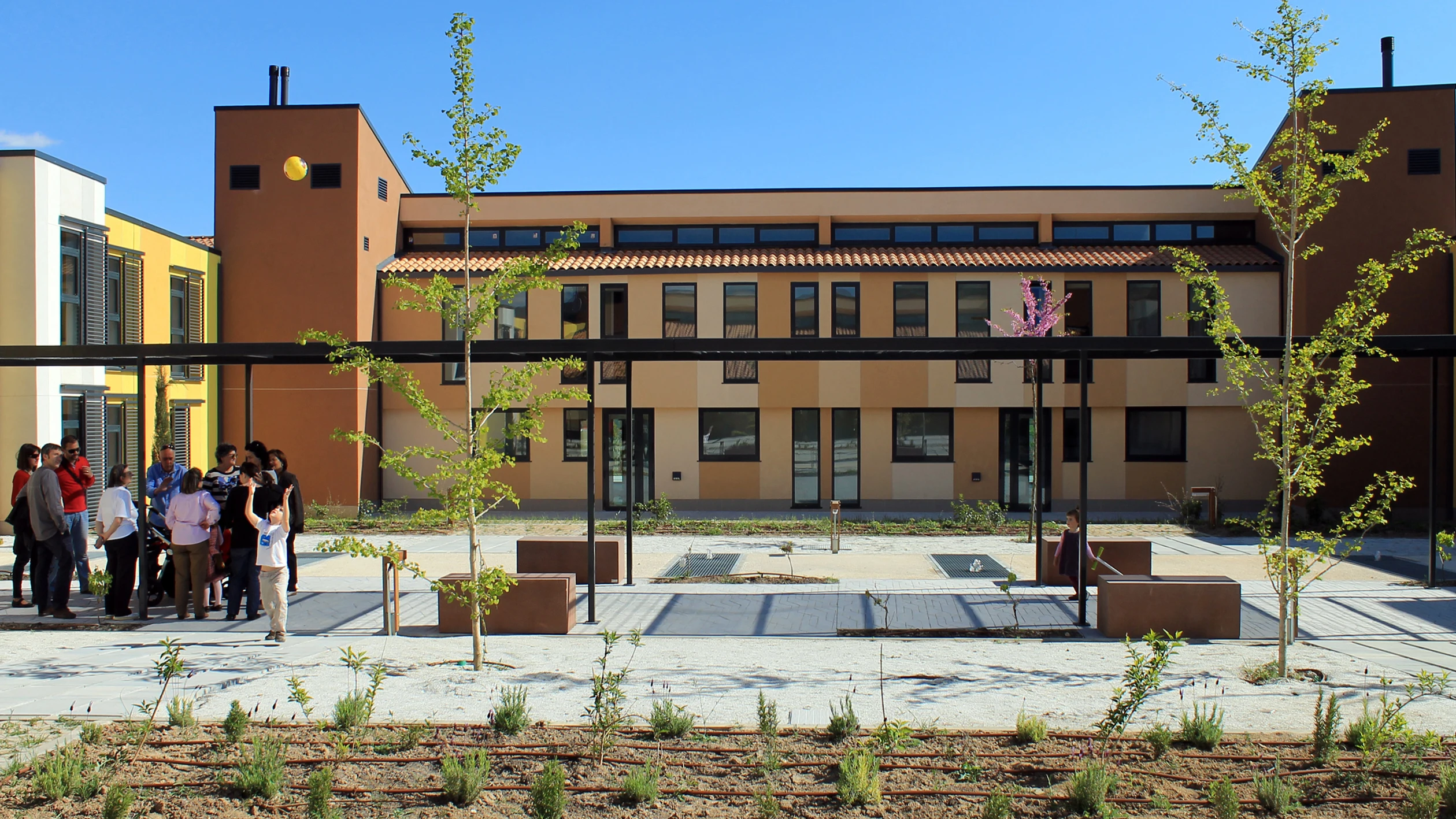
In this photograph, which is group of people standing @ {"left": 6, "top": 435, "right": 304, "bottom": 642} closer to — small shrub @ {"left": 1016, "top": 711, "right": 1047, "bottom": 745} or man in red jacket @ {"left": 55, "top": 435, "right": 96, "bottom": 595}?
man in red jacket @ {"left": 55, "top": 435, "right": 96, "bottom": 595}

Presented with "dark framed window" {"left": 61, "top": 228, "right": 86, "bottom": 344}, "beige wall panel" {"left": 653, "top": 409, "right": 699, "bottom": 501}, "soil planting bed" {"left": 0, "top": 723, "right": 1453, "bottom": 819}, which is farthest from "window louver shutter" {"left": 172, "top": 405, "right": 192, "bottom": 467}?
"soil planting bed" {"left": 0, "top": 723, "right": 1453, "bottom": 819}

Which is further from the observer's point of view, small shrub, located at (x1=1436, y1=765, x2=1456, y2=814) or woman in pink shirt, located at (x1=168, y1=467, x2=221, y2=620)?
woman in pink shirt, located at (x1=168, y1=467, x2=221, y2=620)

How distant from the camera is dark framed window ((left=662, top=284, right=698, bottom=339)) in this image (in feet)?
81.7

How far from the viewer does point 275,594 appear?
955 cm

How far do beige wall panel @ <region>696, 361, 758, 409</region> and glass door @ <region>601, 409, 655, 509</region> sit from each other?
57.5 inches

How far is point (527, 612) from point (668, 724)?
4009 mm

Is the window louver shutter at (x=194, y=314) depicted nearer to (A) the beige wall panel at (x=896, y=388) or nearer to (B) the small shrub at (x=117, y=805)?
(A) the beige wall panel at (x=896, y=388)

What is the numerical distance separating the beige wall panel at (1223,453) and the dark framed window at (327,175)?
840 inches

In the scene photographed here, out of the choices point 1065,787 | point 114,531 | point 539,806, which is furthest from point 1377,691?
point 114,531

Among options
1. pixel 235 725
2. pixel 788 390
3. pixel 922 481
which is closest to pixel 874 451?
pixel 922 481

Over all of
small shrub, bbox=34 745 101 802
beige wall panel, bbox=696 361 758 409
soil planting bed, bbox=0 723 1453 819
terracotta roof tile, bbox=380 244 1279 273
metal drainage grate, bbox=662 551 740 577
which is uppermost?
terracotta roof tile, bbox=380 244 1279 273

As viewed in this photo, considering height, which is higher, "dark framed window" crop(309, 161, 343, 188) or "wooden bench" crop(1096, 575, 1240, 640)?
"dark framed window" crop(309, 161, 343, 188)

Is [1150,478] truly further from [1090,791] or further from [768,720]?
[1090,791]

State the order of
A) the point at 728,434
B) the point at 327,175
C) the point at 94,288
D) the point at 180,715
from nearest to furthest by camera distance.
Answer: the point at 180,715, the point at 94,288, the point at 327,175, the point at 728,434
